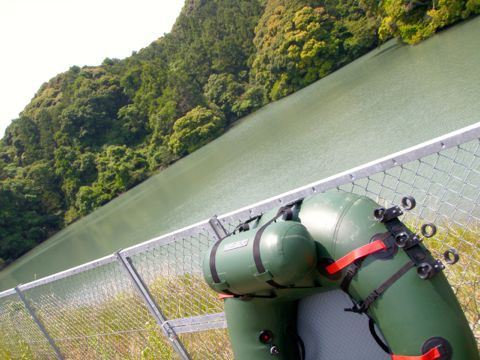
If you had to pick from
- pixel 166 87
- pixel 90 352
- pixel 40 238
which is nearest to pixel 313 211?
pixel 90 352

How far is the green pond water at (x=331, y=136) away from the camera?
12.1m

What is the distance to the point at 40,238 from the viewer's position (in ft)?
153

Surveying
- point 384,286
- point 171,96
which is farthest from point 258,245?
point 171,96

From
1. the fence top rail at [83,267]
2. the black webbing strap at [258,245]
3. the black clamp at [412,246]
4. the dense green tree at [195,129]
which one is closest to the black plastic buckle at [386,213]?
the black clamp at [412,246]

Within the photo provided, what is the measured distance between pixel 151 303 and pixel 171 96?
165 ft

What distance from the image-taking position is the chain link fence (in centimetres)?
224

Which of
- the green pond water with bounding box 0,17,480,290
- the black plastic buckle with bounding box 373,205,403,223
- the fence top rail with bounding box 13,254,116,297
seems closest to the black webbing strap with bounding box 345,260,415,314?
the black plastic buckle with bounding box 373,205,403,223

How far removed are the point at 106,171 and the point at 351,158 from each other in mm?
40749

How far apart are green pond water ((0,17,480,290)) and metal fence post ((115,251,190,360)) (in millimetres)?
7425

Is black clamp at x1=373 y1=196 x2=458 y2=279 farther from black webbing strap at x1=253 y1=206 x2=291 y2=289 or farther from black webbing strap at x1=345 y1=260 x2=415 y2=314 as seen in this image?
black webbing strap at x1=253 y1=206 x2=291 y2=289

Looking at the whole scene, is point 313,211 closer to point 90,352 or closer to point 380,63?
point 90,352

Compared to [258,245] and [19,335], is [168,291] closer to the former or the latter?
[258,245]

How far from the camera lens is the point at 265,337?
7.47ft

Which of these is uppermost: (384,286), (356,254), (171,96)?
(171,96)
